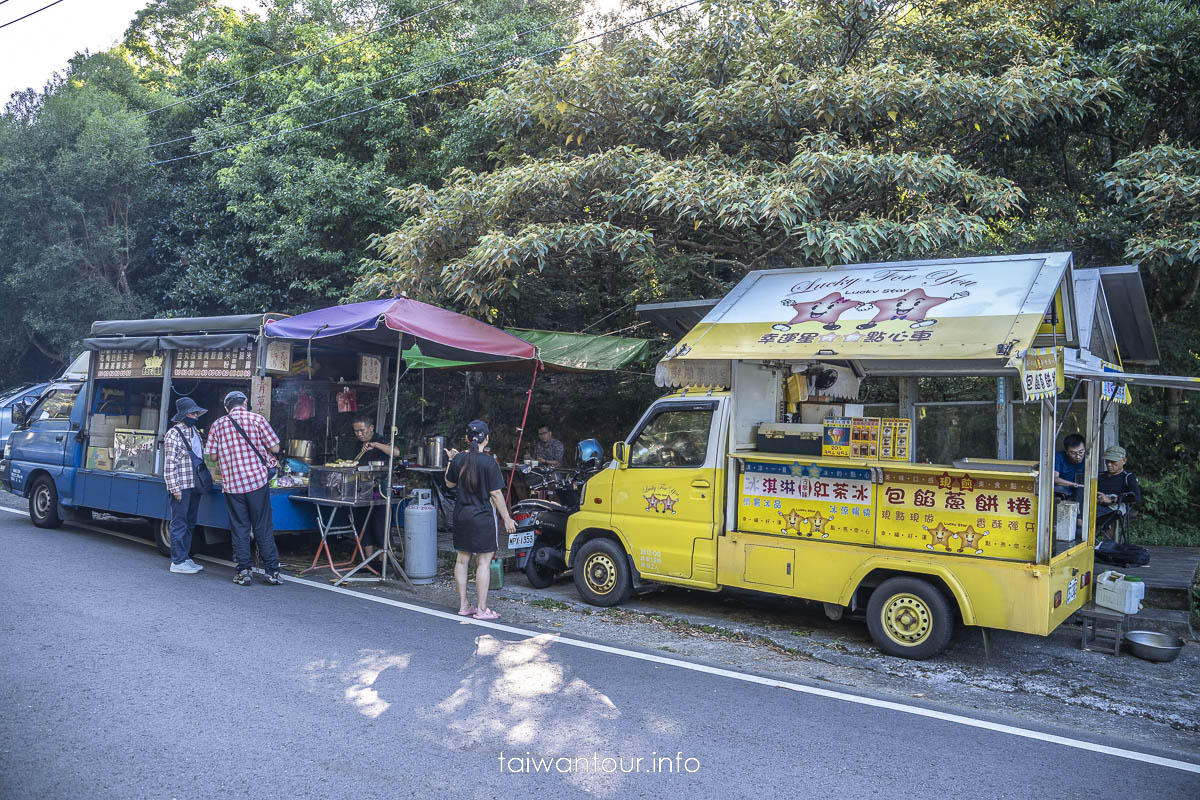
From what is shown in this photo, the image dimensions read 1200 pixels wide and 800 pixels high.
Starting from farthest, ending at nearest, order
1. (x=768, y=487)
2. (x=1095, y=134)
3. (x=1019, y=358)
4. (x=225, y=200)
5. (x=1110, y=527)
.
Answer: (x=225, y=200) → (x=1095, y=134) → (x=1110, y=527) → (x=768, y=487) → (x=1019, y=358)

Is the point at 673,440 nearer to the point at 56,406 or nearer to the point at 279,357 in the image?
the point at 279,357

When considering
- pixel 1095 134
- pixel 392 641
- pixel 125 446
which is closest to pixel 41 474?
pixel 125 446

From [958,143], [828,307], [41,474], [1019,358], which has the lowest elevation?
[41,474]

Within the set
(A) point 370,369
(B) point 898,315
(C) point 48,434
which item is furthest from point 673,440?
(C) point 48,434

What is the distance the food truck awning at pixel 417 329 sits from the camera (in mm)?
8062

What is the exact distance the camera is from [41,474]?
11070mm

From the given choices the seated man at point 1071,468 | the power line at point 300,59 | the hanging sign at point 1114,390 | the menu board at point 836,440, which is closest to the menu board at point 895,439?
the menu board at point 836,440

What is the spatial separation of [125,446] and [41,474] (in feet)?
5.90

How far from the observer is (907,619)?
6.30m

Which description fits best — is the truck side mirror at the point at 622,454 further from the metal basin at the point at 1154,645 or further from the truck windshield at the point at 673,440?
the metal basin at the point at 1154,645

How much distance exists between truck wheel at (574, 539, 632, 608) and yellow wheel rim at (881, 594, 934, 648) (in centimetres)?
233

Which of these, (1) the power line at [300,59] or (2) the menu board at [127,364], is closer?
(2) the menu board at [127,364]

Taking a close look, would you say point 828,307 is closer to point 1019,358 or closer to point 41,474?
point 1019,358

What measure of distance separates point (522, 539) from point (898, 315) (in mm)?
4034
